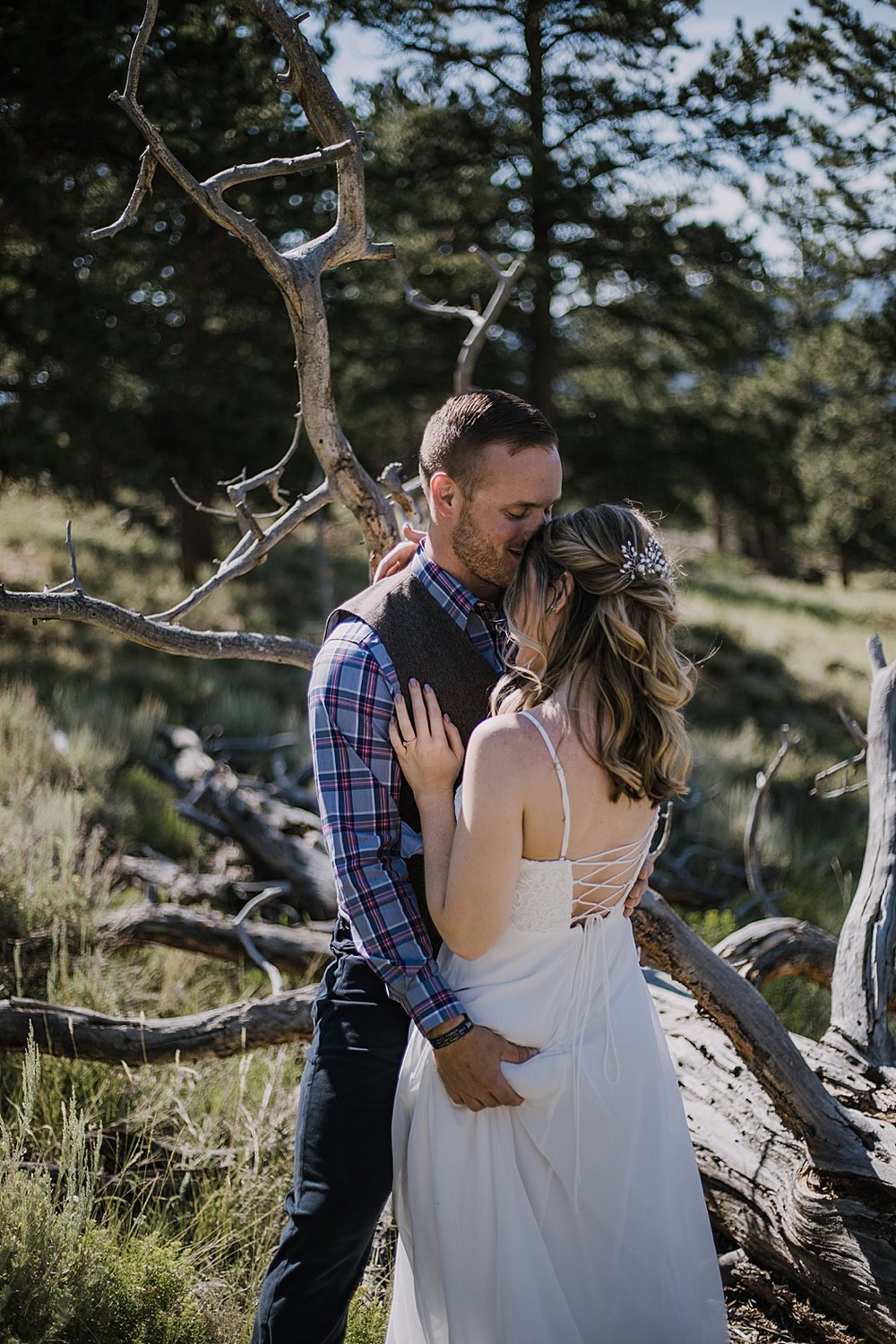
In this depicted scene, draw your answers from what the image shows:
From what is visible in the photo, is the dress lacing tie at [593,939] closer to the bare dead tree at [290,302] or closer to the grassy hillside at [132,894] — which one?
the grassy hillside at [132,894]

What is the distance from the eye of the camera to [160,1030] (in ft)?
11.8

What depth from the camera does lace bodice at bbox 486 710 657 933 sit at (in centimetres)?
223

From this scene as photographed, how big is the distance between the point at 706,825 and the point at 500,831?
6.30 metres

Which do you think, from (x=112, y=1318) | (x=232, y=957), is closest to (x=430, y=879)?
(x=112, y=1318)

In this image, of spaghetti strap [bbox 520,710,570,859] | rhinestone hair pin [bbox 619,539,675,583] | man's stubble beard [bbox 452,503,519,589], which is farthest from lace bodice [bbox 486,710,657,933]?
man's stubble beard [bbox 452,503,519,589]

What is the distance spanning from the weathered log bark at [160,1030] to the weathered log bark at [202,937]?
35.7 inches

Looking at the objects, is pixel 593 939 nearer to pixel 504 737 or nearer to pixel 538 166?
pixel 504 737

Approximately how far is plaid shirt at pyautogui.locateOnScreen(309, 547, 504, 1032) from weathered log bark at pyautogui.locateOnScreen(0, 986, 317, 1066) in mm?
1312

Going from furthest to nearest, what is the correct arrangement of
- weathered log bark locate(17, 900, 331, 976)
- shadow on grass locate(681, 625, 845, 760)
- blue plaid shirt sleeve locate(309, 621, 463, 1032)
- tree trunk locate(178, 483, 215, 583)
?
tree trunk locate(178, 483, 215, 583) → shadow on grass locate(681, 625, 845, 760) → weathered log bark locate(17, 900, 331, 976) → blue plaid shirt sleeve locate(309, 621, 463, 1032)

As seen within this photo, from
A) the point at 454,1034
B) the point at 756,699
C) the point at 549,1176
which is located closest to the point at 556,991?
the point at 454,1034

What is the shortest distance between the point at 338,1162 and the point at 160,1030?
148 cm

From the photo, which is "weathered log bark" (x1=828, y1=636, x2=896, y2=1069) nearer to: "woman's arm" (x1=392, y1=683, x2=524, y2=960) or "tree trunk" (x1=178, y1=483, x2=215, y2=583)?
"woman's arm" (x1=392, y1=683, x2=524, y2=960)

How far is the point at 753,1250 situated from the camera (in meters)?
3.08

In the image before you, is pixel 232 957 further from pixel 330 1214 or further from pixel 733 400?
pixel 733 400
